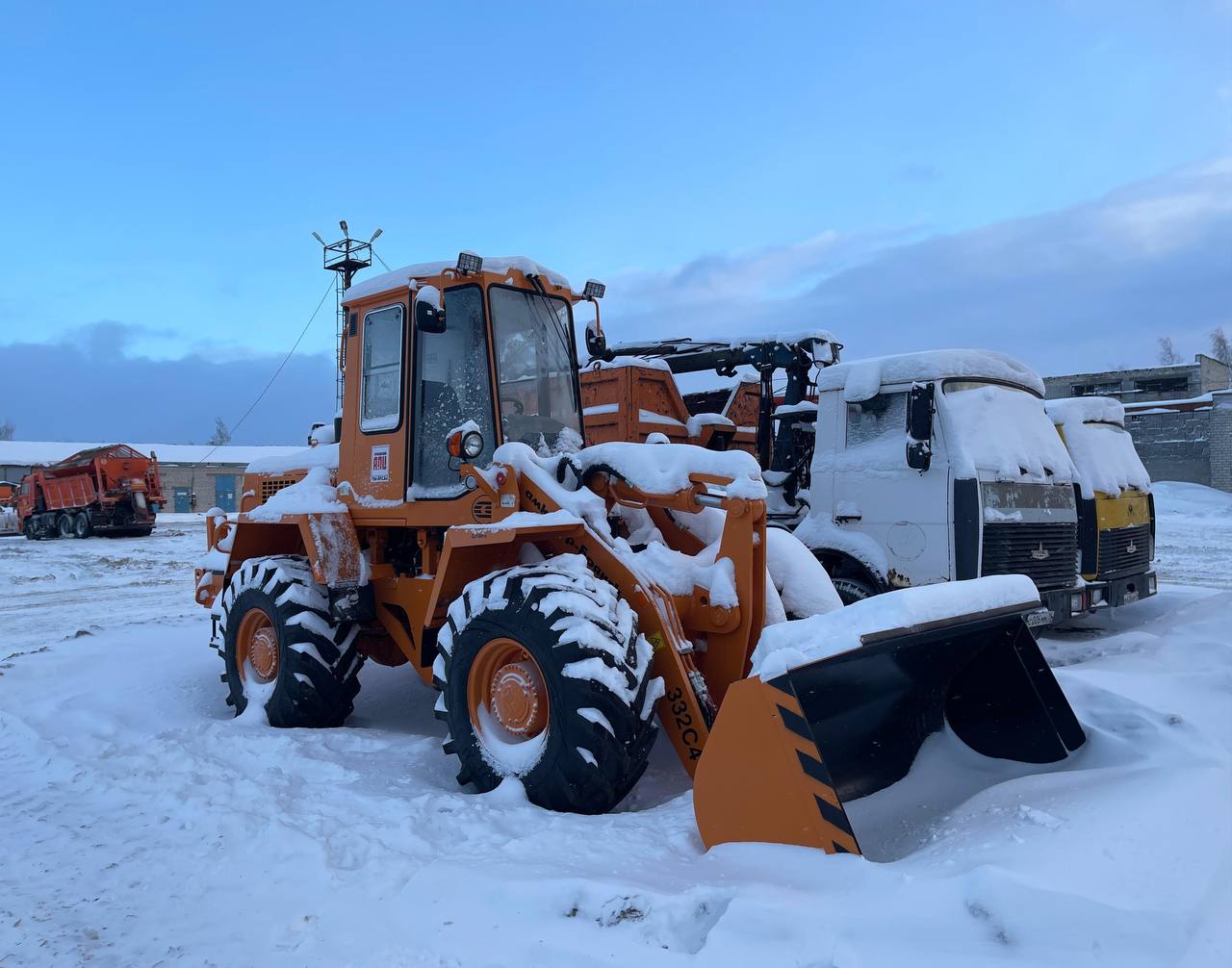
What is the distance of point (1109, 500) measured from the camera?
9273 mm

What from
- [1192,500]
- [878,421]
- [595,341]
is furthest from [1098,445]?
[1192,500]

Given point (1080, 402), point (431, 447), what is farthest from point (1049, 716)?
point (1080, 402)

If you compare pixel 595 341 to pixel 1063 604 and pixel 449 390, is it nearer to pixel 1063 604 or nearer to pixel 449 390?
pixel 449 390

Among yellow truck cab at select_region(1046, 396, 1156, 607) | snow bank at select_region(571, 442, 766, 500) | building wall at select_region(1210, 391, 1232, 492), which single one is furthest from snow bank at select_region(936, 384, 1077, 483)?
building wall at select_region(1210, 391, 1232, 492)

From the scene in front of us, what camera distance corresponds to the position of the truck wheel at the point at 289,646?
222 inches

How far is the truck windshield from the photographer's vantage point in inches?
207

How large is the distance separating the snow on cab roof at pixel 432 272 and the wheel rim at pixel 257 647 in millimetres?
2282

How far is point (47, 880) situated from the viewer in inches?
137

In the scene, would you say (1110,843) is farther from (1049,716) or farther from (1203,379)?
(1203,379)

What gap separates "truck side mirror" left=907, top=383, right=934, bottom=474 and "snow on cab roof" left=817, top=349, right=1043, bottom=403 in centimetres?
24

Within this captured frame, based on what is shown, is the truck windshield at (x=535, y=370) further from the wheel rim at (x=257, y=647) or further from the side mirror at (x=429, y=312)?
the wheel rim at (x=257, y=647)

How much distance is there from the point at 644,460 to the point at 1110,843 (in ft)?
8.64

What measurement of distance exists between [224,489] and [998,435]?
47.8m

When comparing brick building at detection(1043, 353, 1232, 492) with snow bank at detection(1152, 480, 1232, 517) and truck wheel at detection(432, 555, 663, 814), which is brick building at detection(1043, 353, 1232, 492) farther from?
truck wheel at detection(432, 555, 663, 814)
